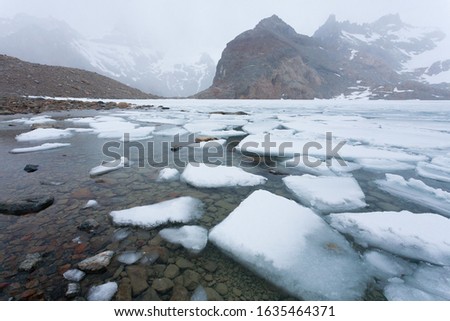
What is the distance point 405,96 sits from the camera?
69.1 meters

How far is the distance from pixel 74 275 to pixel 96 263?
143 mm

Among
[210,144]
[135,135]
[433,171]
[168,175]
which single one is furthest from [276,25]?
[168,175]

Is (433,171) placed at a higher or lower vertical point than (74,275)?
Result: higher

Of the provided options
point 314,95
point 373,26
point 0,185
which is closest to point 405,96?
point 314,95

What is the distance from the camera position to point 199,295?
5.09ft

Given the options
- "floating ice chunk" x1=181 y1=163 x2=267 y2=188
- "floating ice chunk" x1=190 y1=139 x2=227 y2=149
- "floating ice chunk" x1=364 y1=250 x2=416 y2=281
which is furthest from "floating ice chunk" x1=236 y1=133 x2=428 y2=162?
"floating ice chunk" x1=364 y1=250 x2=416 y2=281

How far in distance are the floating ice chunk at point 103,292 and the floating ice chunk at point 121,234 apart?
529mm

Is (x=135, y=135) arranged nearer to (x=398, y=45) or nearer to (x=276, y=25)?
(x=276, y=25)

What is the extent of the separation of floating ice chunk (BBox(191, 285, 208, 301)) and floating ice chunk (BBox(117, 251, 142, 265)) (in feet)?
1.83

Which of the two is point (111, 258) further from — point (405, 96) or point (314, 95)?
point (405, 96)

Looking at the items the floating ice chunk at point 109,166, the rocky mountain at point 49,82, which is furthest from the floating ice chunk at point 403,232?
the rocky mountain at point 49,82

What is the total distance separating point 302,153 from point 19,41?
191552mm

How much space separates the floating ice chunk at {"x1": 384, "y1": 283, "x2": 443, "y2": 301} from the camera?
5.05 feet

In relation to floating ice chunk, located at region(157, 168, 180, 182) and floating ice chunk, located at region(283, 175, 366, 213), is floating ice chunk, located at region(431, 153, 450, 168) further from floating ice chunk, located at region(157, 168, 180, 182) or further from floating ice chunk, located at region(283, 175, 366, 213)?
floating ice chunk, located at region(157, 168, 180, 182)
